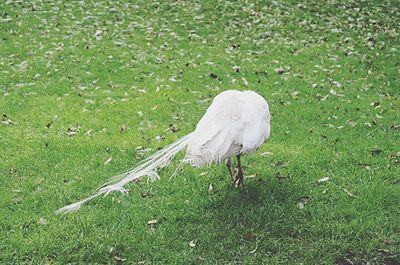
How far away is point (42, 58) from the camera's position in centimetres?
1187

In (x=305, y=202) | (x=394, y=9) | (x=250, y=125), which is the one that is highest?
(x=250, y=125)

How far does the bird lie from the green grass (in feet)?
1.82

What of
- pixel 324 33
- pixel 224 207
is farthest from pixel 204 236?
pixel 324 33

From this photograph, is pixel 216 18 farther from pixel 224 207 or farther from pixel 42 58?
pixel 224 207

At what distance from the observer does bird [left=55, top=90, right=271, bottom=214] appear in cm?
542

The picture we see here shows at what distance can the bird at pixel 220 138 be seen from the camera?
17.8 feet

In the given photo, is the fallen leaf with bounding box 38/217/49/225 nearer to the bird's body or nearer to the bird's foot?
the bird's body

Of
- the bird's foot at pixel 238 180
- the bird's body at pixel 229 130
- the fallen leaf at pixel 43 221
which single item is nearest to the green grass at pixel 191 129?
the fallen leaf at pixel 43 221

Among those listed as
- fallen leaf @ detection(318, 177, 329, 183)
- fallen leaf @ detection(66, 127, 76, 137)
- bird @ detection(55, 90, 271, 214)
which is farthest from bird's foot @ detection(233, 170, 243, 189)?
fallen leaf @ detection(66, 127, 76, 137)

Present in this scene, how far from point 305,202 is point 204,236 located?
4.48 ft

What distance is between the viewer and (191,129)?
8.26m

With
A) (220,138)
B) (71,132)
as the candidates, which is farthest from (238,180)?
(71,132)

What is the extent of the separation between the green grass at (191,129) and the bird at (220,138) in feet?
1.82

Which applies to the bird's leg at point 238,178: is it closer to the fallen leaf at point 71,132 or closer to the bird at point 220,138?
the bird at point 220,138
